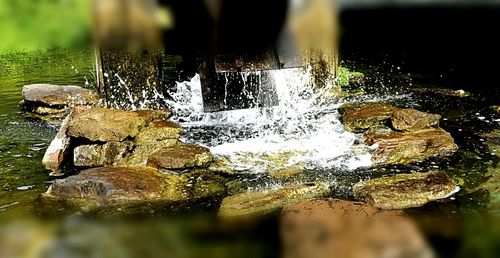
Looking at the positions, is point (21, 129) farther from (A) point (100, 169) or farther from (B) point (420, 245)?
(B) point (420, 245)

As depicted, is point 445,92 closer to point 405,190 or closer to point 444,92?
point 444,92

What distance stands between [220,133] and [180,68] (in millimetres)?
1906

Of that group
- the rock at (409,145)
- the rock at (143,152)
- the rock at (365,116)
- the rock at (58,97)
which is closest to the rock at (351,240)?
the rock at (409,145)

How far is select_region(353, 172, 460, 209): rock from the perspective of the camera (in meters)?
5.04

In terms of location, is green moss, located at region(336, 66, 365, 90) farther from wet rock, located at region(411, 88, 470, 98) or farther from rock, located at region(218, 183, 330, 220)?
rock, located at region(218, 183, 330, 220)

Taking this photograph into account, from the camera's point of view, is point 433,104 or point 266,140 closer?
point 266,140

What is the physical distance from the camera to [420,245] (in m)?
2.66

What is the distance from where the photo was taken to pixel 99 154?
6621mm

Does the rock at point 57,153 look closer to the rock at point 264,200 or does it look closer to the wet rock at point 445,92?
the rock at point 264,200

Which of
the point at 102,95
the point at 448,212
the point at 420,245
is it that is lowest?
the point at 448,212

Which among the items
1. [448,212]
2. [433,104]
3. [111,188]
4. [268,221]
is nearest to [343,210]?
[268,221]

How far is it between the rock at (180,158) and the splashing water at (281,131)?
0.36m

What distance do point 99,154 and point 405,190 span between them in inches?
156

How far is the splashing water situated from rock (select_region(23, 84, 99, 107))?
6.30 feet
